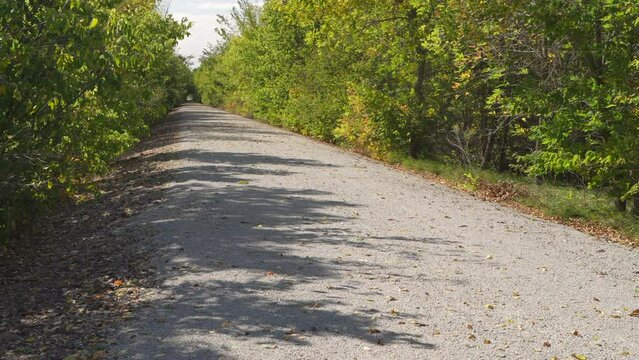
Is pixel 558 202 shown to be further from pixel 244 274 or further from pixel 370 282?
pixel 244 274

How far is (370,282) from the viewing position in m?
7.14

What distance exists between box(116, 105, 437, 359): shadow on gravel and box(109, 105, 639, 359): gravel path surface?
0.07 ft

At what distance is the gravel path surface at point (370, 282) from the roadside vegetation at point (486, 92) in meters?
1.58

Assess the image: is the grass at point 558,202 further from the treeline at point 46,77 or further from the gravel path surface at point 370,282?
the treeline at point 46,77

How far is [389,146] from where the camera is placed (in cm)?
2105

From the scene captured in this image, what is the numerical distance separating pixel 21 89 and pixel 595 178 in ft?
30.9

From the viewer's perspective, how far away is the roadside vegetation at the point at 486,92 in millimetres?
11078

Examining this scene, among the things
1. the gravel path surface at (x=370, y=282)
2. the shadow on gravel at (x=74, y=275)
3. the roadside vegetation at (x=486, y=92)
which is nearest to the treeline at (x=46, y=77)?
the shadow on gravel at (x=74, y=275)

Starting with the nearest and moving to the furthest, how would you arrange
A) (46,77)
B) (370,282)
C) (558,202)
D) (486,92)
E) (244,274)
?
(46,77)
(370,282)
(244,274)
(558,202)
(486,92)

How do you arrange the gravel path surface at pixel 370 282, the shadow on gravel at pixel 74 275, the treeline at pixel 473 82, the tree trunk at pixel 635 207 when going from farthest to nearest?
the tree trunk at pixel 635 207
the treeline at pixel 473 82
the shadow on gravel at pixel 74 275
the gravel path surface at pixel 370 282

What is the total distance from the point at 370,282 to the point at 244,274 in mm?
1458

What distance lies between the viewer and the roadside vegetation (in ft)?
36.3

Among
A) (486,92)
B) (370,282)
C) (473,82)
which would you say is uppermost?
(473,82)

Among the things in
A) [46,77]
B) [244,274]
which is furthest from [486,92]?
[46,77]
